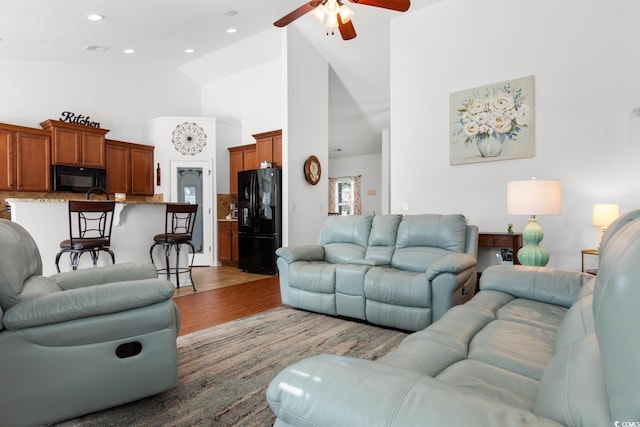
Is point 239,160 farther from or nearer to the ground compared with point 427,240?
farther from the ground

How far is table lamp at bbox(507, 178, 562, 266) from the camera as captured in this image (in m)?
2.96

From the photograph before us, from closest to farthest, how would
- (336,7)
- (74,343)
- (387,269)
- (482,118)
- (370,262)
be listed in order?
(74,343)
(336,7)
(387,269)
(370,262)
(482,118)

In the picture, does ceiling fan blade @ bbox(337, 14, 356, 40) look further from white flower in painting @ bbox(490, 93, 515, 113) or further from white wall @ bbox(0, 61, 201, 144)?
white wall @ bbox(0, 61, 201, 144)

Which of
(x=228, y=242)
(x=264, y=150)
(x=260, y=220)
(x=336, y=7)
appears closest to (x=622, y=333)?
(x=336, y=7)

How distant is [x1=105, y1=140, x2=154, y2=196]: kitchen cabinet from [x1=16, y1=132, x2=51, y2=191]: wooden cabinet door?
920 mm

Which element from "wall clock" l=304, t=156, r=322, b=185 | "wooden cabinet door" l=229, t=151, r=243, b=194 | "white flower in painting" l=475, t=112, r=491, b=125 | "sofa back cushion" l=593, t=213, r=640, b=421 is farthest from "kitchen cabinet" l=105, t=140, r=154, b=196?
"sofa back cushion" l=593, t=213, r=640, b=421

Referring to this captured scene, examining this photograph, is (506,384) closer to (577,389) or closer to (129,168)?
(577,389)

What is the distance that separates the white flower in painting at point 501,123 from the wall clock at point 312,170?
2885mm

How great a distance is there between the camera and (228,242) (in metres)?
6.89

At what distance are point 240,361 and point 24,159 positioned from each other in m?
5.70

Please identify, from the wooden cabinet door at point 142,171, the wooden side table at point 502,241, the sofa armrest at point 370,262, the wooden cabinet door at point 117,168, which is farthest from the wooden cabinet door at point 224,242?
the wooden side table at point 502,241

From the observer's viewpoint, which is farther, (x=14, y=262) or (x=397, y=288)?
(x=397, y=288)

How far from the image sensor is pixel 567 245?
391 cm

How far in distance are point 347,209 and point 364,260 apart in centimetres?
811
